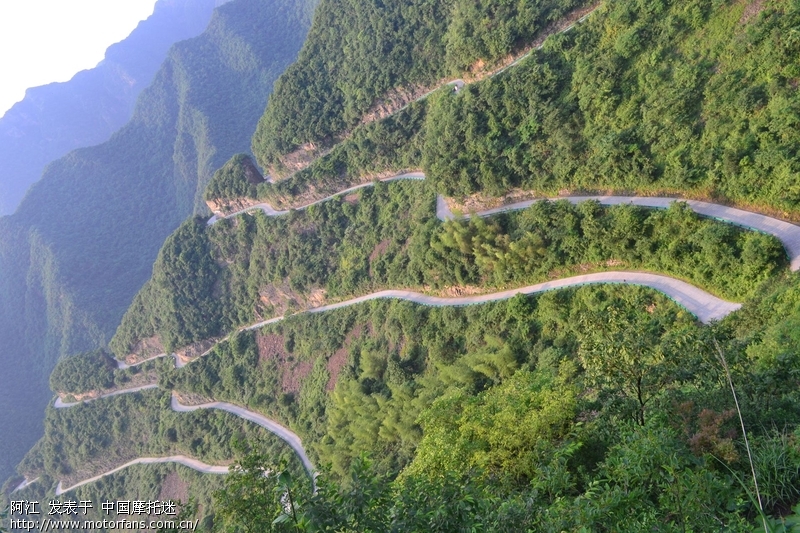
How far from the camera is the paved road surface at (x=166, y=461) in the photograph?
50.4m

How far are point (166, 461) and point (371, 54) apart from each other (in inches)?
1988

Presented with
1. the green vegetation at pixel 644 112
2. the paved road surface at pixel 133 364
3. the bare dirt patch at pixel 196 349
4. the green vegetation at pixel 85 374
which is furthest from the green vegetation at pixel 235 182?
the green vegetation at pixel 644 112

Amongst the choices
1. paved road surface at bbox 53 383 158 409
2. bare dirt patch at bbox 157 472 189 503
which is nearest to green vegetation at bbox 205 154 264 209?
paved road surface at bbox 53 383 158 409

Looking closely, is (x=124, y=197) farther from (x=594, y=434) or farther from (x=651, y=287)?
(x=594, y=434)

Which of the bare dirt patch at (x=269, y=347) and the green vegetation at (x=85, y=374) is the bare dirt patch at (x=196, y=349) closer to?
the bare dirt patch at (x=269, y=347)

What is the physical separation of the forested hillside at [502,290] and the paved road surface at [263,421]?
0.57 meters

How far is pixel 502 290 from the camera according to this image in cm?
3269

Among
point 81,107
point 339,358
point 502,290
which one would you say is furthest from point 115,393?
point 81,107

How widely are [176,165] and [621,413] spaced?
4431 inches

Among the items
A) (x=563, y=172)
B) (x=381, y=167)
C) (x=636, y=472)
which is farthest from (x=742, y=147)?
(x=381, y=167)

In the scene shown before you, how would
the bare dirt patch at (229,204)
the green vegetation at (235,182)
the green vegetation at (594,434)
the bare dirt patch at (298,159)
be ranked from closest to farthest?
1. the green vegetation at (594,434)
2. the bare dirt patch at (298,159)
3. the green vegetation at (235,182)
4. the bare dirt patch at (229,204)

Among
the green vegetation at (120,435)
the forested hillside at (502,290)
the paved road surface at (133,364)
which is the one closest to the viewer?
the forested hillside at (502,290)

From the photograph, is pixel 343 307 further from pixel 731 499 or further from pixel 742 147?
pixel 731 499

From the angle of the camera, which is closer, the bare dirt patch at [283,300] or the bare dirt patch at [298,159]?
the bare dirt patch at [283,300]
